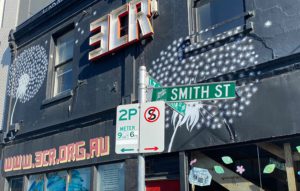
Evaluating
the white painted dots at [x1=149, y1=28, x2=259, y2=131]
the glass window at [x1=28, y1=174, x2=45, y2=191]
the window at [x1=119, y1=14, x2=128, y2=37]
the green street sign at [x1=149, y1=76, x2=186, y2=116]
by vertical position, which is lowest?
the glass window at [x1=28, y1=174, x2=45, y2=191]

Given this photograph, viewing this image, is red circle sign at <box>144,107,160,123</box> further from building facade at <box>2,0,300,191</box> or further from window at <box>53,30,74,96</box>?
window at <box>53,30,74,96</box>

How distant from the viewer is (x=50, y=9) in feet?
39.2

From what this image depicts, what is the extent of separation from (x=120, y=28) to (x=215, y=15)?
2508 millimetres

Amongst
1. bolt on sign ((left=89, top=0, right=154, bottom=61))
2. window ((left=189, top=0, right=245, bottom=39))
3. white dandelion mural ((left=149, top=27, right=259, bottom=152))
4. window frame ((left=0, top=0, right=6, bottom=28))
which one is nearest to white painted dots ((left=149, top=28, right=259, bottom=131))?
white dandelion mural ((left=149, top=27, right=259, bottom=152))

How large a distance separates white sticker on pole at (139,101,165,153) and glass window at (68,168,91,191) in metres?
5.41

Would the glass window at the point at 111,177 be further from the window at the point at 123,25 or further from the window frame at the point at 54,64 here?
the window at the point at 123,25

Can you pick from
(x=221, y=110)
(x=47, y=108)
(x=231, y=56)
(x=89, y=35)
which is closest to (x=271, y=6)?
(x=231, y=56)

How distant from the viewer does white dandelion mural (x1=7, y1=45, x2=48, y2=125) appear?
39.1 ft

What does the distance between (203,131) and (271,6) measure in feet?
7.77

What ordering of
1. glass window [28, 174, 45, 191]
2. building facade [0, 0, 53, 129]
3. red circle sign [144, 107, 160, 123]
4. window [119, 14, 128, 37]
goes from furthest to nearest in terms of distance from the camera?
building facade [0, 0, 53, 129] < glass window [28, 174, 45, 191] < window [119, 14, 128, 37] < red circle sign [144, 107, 160, 123]

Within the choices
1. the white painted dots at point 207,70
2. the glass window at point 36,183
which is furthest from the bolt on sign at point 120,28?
the glass window at point 36,183

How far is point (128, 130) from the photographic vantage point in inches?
179

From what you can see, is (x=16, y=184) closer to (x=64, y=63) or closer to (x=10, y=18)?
(x=64, y=63)

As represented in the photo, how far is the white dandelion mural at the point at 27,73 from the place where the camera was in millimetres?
11930
